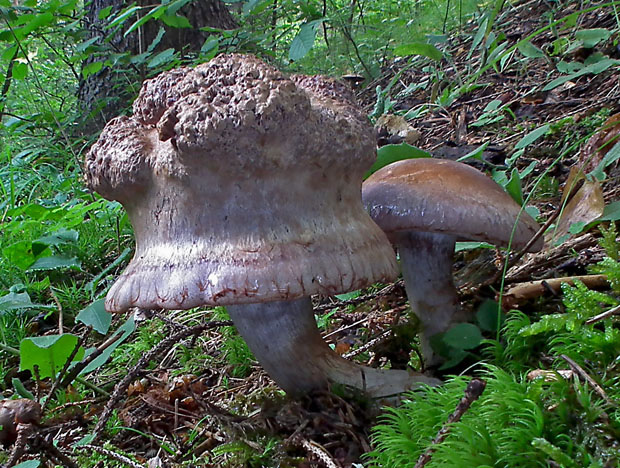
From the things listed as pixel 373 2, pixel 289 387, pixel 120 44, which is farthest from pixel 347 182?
pixel 373 2

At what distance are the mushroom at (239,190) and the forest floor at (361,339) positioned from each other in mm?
533

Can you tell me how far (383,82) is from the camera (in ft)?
22.5

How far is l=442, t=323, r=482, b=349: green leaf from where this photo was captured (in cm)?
184

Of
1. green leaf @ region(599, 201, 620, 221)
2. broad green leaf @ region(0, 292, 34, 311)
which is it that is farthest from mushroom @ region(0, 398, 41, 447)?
green leaf @ region(599, 201, 620, 221)

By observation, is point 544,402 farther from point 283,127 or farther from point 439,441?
point 283,127

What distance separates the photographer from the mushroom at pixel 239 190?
4.72 feet

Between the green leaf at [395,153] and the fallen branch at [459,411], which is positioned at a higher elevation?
the green leaf at [395,153]

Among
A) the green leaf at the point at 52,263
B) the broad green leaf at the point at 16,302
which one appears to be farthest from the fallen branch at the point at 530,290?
the green leaf at the point at 52,263

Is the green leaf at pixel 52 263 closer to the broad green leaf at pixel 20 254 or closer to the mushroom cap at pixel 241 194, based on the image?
the broad green leaf at pixel 20 254

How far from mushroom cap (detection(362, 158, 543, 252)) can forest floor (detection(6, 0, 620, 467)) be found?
279 millimetres

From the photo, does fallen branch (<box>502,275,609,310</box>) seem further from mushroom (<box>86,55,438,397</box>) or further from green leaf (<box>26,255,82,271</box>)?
green leaf (<box>26,255,82,271</box>)

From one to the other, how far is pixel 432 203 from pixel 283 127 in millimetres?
653

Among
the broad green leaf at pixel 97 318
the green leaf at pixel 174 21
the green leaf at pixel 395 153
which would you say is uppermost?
the green leaf at pixel 174 21

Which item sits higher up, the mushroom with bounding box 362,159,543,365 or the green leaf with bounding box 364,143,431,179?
the green leaf with bounding box 364,143,431,179
